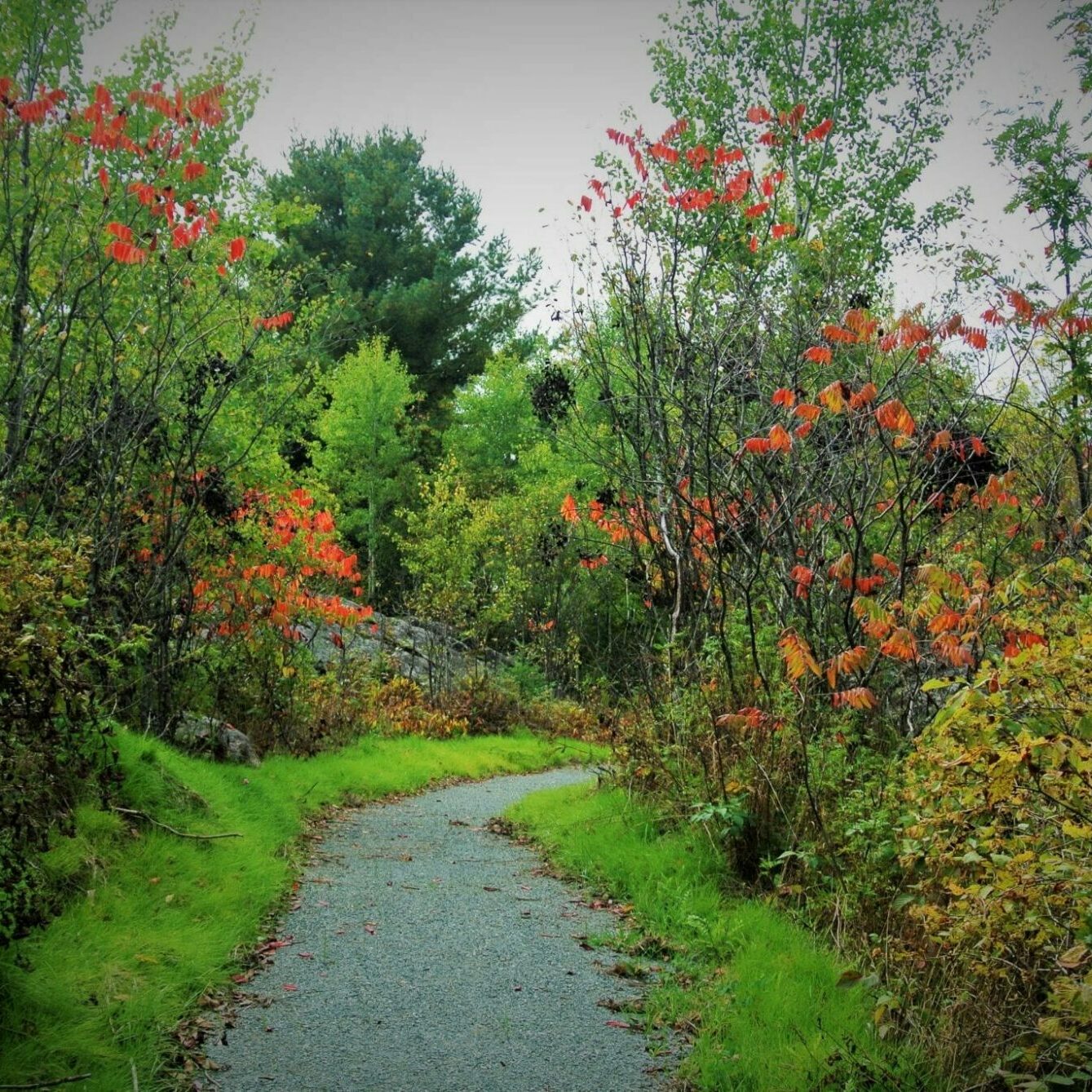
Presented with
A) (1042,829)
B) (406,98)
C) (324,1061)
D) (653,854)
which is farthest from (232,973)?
(406,98)

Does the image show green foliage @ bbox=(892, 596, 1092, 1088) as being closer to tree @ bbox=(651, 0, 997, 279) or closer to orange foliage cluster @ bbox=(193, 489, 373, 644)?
orange foliage cluster @ bbox=(193, 489, 373, 644)

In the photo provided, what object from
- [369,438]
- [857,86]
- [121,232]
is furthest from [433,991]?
[369,438]

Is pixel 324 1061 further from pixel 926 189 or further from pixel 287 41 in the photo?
pixel 926 189

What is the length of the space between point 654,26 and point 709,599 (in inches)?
612

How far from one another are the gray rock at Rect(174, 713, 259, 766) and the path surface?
1616 millimetres

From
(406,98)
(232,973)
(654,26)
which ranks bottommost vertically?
(232,973)

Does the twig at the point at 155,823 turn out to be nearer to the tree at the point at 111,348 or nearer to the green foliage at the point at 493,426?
the tree at the point at 111,348

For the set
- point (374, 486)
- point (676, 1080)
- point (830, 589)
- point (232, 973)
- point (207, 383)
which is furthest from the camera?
point (374, 486)

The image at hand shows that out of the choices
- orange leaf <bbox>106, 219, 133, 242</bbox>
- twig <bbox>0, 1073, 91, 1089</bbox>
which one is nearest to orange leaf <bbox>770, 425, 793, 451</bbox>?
twig <bbox>0, 1073, 91, 1089</bbox>

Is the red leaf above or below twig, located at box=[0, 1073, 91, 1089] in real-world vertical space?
above

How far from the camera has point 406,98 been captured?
80.4 feet

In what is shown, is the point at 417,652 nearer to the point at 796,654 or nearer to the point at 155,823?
the point at 155,823

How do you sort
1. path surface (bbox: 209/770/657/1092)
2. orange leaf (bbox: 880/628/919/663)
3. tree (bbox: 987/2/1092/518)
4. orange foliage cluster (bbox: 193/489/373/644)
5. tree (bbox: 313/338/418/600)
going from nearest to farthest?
path surface (bbox: 209/770/657/1092) < orange leaf (bbox: 880/628/919/663) < tree (bbox: 987/2/1092/518) < orange foliage cluster (bbox: 193/489/373/644) < tree (bbox: 313/338/418/600)

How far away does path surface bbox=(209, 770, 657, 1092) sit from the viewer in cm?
325
